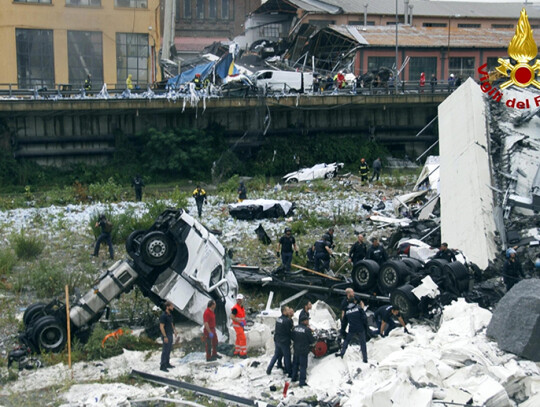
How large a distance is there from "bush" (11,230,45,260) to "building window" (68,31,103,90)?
16860mm

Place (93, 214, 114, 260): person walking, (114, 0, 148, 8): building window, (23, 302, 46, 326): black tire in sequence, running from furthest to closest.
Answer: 1. (114, 0, 148, 8): building window
2. (93, 214, 114, 260): person walking
3. (23, 302, 46, 326): black tire

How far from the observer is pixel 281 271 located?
14.1 meters

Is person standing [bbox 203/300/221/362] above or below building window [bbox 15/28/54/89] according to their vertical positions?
below

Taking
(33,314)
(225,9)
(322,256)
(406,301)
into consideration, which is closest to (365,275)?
(406,301)

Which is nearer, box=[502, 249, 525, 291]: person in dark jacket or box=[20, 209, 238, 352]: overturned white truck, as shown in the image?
box=[20, 209, 238, 352]: overturned white truck

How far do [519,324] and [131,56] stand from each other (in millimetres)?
26810

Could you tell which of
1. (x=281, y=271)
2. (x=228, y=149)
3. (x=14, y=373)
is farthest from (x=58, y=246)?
(x=228, y=149)

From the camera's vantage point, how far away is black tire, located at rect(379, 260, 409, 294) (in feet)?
39.7

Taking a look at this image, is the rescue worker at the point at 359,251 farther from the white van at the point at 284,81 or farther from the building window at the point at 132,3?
the building window at the point at 132,3

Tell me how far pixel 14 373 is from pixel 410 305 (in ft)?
18.9

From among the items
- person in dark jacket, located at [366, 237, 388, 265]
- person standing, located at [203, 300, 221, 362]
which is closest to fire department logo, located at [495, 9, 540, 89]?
person in dark jacket, located at [366, 237, 388, 265]

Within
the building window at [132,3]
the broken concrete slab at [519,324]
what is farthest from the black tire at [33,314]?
the building window at [132,3]

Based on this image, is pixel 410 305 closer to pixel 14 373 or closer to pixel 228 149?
pixel 14 373

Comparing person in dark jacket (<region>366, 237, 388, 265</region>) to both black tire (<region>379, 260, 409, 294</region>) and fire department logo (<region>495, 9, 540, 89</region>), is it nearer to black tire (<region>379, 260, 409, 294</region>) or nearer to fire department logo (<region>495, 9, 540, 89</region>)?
black tire (<region>379, 260, 409, 294</region>)
